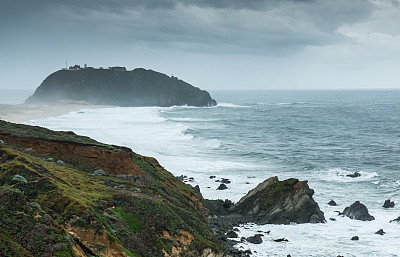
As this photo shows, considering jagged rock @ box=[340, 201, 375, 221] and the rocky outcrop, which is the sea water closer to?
jagged rock @ box=[340, 201, 375, 221]

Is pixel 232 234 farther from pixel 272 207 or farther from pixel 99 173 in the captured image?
pixel 99 173

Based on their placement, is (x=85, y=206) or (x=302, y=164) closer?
(x=85, y=206)

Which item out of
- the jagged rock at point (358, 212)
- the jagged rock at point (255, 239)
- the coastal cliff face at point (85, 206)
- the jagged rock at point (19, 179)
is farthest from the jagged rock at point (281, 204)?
the jagged rock at point (19, 179)

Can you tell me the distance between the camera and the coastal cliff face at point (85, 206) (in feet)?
39.2

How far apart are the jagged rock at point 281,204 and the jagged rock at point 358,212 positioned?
2633 millimetres

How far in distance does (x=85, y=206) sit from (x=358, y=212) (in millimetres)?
26687

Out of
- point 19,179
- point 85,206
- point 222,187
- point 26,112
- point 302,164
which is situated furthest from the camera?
point 26,112

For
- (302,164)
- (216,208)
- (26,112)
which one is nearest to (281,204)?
(216,208)

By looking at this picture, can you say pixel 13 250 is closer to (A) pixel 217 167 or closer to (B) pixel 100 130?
(A) pixel 217 167

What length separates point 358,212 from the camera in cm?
3450

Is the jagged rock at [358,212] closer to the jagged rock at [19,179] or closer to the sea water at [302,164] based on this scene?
the sea water at [302,164]

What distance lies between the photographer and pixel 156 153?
62031mm

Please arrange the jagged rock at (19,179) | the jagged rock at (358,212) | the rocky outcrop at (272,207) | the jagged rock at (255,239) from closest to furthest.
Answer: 1. the jagged rock at (19,179)
2. the jagged rock at (255,239)
3. the rocky outcrop at (272,207)
4. the jagged rock at (358,212)

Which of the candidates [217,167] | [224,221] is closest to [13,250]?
[224,221]
